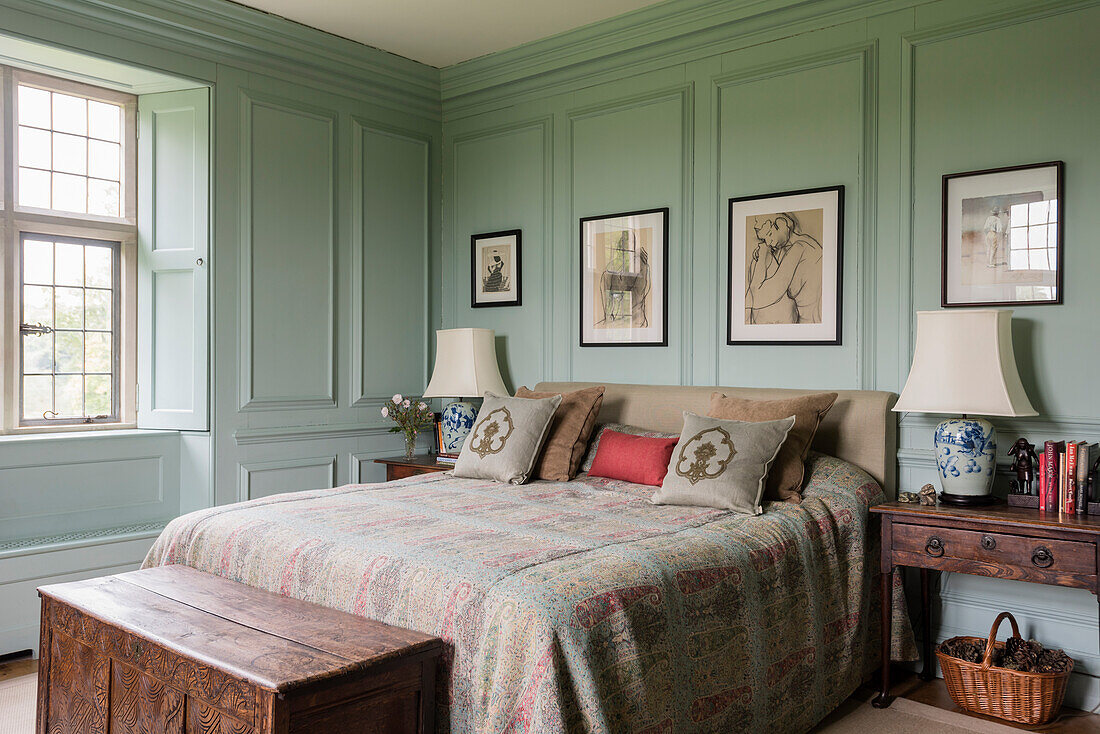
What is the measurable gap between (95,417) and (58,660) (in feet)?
6.65

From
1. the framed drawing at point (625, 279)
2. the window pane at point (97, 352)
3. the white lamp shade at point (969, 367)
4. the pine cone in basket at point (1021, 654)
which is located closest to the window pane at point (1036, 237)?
the white lamp shade at point (969, 367)

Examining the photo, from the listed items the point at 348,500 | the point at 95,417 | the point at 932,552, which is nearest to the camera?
the point at 932,552

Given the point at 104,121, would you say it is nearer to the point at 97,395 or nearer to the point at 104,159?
the point at 104,159

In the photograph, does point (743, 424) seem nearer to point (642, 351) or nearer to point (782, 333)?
point (782, 333)

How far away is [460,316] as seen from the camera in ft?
16.3

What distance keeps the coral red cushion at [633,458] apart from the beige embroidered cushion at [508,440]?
0.89 feet

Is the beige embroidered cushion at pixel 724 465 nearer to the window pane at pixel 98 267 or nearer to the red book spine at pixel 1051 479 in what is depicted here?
the red book spine at pixel 1051 479

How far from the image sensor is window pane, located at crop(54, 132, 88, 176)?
400cm

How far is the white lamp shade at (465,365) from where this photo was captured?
4.36 meters

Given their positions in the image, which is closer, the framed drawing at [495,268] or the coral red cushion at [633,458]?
the coral red cushion at [633,458]

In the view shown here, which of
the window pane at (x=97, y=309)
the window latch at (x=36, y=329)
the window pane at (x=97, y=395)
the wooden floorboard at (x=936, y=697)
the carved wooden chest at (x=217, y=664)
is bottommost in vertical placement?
the wooden floorboard at (x=936, y=697)

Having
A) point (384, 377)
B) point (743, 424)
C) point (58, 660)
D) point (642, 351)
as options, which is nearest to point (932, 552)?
point (743, 424)

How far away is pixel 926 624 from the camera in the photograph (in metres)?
3.11

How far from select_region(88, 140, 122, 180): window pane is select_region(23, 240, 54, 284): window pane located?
44 cm
